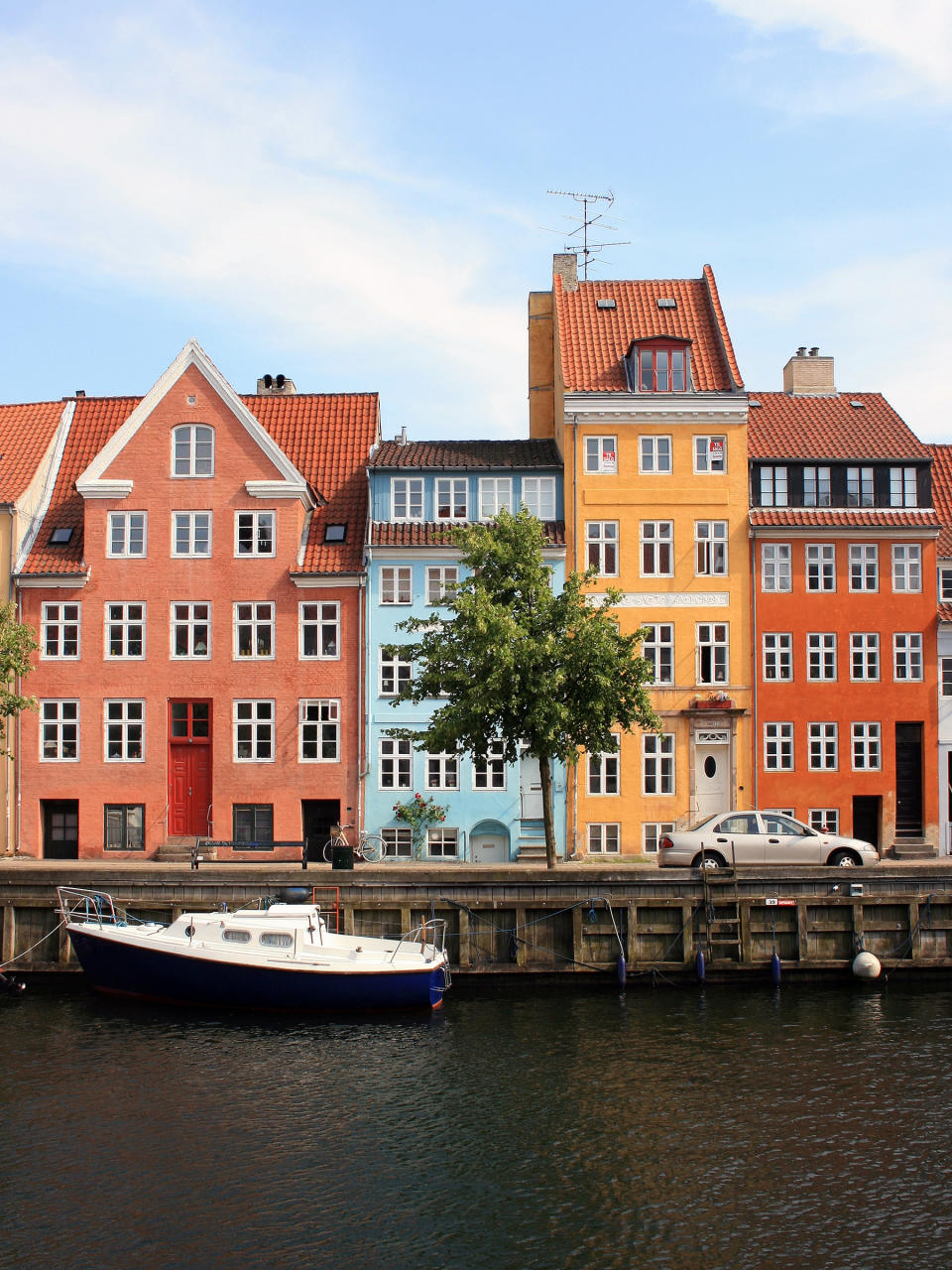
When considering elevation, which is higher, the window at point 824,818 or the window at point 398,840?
the window at point 824,818

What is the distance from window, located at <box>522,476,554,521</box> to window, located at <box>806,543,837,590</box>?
9319 millimetres

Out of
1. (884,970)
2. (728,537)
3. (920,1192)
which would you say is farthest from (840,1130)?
(728,537)

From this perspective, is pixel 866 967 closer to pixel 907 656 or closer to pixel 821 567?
pixel 907 656

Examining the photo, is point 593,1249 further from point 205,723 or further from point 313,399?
point 313,399

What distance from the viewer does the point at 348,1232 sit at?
17.7 meters

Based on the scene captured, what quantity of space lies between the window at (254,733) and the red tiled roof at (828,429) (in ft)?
64.5

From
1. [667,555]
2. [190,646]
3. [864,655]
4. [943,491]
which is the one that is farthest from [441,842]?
[943,491]

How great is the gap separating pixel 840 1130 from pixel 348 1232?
348 inches

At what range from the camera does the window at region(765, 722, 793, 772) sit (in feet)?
145

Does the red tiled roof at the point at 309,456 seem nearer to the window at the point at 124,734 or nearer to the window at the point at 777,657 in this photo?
the window at the point at 124,734

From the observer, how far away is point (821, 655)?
147ft

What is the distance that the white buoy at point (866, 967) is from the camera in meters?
32.6

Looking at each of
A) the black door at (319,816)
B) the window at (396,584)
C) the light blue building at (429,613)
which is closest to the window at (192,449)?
the light blue building at (429,613)

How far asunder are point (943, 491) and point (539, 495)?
650 inches
